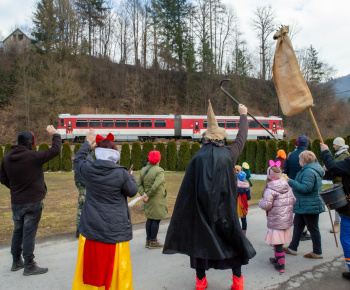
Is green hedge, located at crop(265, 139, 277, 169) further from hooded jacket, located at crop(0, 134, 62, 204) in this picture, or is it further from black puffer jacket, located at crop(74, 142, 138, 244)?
black puffer jacket, located at crop(74, 142, 138, 244)

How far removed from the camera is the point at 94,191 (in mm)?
3207

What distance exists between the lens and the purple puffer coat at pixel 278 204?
430 cm

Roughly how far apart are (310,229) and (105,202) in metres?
3.11

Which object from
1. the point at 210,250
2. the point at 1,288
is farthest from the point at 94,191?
the point at 1,288

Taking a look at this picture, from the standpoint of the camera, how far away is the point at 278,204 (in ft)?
14.2

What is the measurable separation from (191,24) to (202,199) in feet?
147

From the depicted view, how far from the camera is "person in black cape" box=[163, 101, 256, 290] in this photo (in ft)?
10.4

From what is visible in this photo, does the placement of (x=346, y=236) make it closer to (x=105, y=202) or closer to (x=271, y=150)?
(x=105, y=202)

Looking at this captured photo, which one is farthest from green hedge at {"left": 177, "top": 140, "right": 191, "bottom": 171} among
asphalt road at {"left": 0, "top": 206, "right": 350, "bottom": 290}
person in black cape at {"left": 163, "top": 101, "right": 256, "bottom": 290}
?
person in black cape at {"left": 163, "top": 101, "right": 256, "bottom": 290}

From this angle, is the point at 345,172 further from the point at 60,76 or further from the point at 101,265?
the point at 60,76

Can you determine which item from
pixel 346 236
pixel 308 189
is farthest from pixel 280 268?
pixel 308 189

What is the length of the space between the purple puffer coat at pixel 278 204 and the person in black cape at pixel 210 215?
1.19m

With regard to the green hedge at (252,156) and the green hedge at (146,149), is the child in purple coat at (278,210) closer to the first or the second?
the green hedge at (252,156)

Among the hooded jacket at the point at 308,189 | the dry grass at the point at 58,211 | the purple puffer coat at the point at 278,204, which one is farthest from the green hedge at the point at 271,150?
the purple puffer coat at the point at 278,204
